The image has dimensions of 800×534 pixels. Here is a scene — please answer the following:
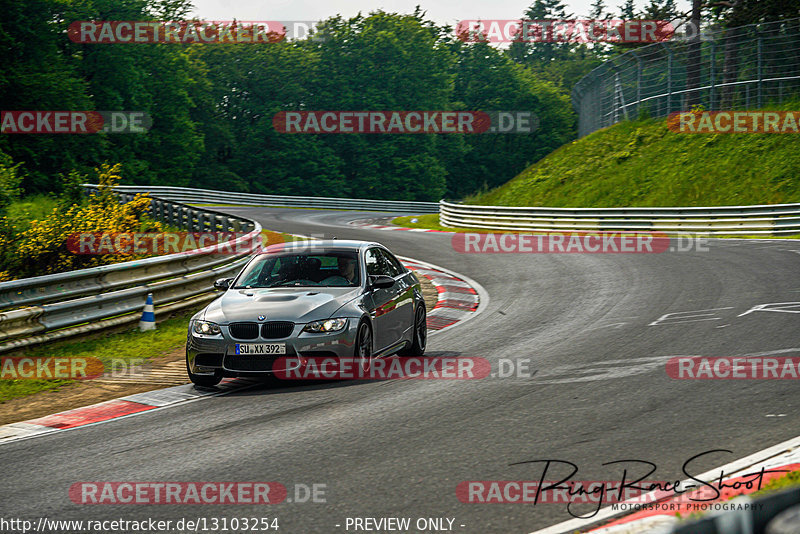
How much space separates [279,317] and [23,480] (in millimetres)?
3394

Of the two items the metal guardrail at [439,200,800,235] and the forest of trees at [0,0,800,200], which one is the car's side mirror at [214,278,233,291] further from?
the forest of trees at [0,0,800,200]

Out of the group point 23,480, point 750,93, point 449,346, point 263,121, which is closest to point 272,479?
point 23,480

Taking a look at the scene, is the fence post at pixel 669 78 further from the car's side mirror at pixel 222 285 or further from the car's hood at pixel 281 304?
→ the car's side mirror at pixel 222 285

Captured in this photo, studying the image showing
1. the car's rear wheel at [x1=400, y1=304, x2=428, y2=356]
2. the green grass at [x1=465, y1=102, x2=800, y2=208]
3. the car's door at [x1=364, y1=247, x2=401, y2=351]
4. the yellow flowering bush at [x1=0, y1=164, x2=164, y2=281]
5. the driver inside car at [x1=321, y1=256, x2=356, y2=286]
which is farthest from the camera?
the green grass at [x1=465, y1=102, x2=800, y2=208]

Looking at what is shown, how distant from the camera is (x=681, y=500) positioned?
16.8 ft

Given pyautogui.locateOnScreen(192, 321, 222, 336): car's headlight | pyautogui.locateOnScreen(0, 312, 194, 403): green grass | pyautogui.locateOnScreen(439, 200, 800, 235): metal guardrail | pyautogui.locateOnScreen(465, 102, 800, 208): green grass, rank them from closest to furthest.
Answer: pyautogui.locateOnScreen(192, 321, 222, 336): car's headlight → pyautogui.locateOnScreen(0, 312, 194, 403): green grass → pyautogui.locateOnScreen(439, 200, 800, 235): metal guardrail → pyautogui.locateOnScreen(465, 102, 800, 208): green grass

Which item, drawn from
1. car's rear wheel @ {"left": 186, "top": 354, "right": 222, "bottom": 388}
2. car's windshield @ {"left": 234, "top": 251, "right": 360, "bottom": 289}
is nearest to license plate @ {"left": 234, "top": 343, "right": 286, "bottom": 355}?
car's rear wheel @ {"left": 186, "top": 354, "right": 222, "bottom": 388}

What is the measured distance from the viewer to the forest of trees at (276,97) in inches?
1994

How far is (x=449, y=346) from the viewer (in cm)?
1162

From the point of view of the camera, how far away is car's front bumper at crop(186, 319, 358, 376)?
8938 mm

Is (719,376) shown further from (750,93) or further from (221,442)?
(750,93)

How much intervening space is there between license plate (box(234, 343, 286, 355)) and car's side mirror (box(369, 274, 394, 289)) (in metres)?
1.58

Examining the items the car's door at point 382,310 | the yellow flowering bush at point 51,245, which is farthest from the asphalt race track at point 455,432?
the yellow flowering bush at point 51,245

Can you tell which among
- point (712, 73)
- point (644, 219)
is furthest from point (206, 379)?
point (712, 73)
